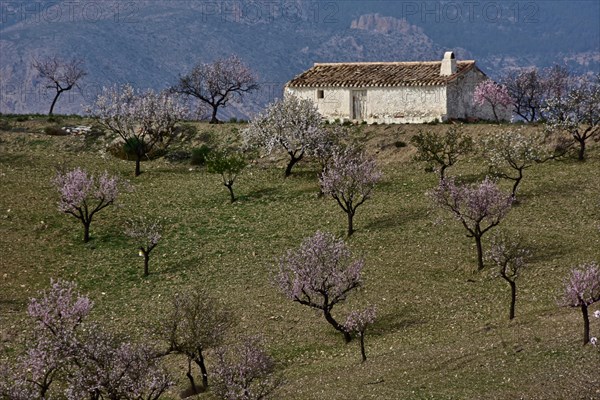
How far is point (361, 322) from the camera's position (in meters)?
50.9

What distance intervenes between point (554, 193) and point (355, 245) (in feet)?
46.3

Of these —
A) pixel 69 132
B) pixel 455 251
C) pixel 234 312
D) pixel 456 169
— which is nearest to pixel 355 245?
pixel 455 251

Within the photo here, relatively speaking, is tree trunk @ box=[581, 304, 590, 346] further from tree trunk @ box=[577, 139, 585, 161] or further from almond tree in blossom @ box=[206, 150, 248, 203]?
almond tree in blossom @ box=[206, 150, 248, 203]

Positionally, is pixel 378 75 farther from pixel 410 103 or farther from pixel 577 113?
pixel 577 113

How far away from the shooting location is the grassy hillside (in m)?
47.7

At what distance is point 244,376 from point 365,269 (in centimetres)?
1950

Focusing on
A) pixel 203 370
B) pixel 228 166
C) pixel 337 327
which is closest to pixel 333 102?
pixel 228 166

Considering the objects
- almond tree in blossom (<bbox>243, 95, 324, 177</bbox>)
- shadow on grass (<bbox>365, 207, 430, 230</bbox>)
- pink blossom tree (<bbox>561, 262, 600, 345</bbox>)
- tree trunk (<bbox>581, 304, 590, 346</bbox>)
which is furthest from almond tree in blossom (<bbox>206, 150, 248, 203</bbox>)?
tree trunk (<bbox>581, 304, 590, 346</bbox>)

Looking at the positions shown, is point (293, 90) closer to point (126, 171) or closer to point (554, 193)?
point (126, 171)

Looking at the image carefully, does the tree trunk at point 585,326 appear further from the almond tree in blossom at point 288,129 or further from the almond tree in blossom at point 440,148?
the almond tree in blossom at point 288,129

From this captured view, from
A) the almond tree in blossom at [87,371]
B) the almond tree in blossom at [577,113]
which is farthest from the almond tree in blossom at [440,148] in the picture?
the almond tree in blossom at [87,371]

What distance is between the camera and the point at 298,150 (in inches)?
3317

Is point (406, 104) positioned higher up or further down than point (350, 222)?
higher up

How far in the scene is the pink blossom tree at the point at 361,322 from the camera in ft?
168
